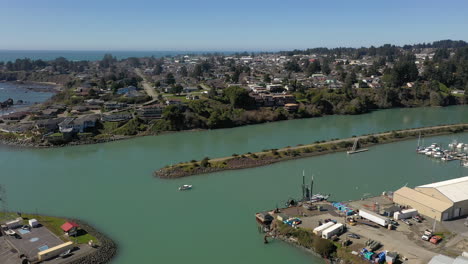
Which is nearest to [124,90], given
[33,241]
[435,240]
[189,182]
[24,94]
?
[24,94]

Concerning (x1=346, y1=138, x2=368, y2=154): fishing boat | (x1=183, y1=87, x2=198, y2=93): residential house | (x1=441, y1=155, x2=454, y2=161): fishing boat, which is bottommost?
(x1=441, y1=155, x2=454, y2=161): fishing boat

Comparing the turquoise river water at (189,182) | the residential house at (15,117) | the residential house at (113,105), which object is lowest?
the turquoise river water at (189,182)

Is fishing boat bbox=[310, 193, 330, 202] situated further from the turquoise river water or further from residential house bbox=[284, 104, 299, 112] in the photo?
residential house bbox=[284, 104, 299, 112]

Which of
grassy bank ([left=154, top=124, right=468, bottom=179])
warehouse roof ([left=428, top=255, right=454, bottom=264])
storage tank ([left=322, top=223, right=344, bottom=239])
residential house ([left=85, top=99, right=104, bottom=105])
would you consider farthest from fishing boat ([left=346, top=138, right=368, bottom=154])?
residential house ([left=85, top=99, right=104, bottom=105])

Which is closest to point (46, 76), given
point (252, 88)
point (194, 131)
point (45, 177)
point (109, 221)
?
point (252, 88)

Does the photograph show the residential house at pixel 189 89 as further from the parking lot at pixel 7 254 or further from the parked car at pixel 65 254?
the parked car at pixel 65 254

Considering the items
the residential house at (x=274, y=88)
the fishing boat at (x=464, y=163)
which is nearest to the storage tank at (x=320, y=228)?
the fishing boat at (x=464, y=163)
